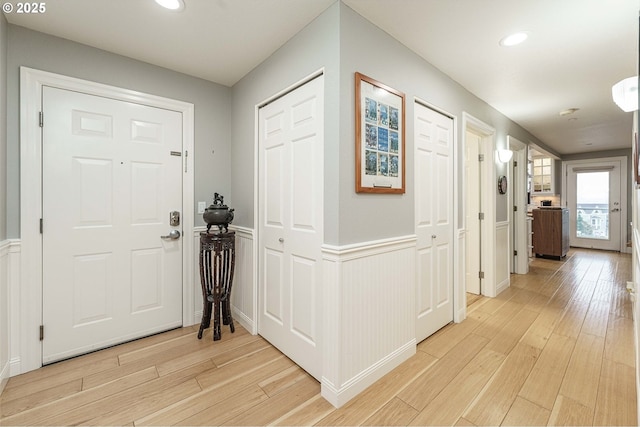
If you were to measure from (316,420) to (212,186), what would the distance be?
209 centimetres

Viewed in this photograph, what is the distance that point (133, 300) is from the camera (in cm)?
232

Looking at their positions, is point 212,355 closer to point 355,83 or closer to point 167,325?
point 167,325

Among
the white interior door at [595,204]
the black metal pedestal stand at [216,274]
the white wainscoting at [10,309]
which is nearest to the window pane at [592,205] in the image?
the white interior door at [595,204]

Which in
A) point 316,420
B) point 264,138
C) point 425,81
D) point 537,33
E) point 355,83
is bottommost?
point 316,420

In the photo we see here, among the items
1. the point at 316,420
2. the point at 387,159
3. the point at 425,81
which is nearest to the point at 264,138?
the point at 387,159

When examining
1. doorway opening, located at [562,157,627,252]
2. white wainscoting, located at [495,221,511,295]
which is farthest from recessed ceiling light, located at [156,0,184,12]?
doorway opening, located at [562,157,627,252]

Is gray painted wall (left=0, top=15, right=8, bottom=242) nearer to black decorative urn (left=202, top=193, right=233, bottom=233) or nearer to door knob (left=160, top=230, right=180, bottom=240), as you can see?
door knob (left=160, top=230, right=180, bottom=240)

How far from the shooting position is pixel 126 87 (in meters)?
2.24

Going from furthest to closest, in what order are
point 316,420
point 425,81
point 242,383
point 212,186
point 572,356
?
point 212,186, point 425,81, point 572,356, point 242,383, point 316,420

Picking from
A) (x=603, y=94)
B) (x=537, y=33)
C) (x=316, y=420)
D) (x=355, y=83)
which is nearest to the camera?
(x=316, y=420)

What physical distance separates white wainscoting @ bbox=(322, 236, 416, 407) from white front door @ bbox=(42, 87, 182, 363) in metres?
1.62

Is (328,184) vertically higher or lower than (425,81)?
lower

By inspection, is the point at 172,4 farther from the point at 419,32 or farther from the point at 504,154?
the point at 504,154

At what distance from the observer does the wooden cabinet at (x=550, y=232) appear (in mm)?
5523
